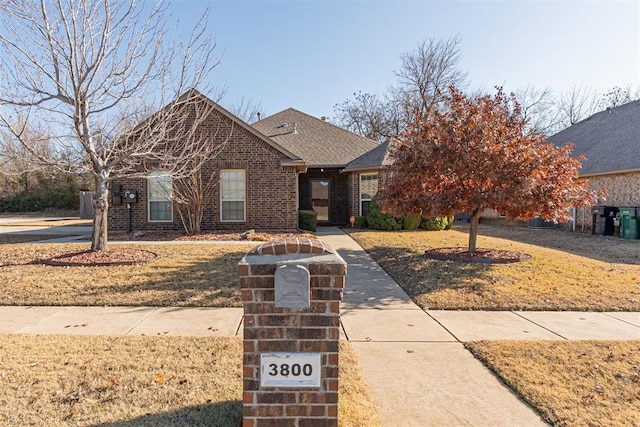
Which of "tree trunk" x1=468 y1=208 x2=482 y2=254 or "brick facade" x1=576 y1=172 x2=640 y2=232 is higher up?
"brick facade" x1=576 y1=172 x2=640 y2=232

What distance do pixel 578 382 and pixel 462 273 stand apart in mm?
3929

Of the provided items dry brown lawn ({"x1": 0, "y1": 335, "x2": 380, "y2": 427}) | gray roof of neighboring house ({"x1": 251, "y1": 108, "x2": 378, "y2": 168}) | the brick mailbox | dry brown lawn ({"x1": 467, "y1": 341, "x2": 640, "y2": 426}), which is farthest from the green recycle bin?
the brick mailbox

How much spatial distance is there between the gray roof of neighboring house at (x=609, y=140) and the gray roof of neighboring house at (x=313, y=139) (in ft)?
30.8

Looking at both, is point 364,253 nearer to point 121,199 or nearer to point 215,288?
point 215,288

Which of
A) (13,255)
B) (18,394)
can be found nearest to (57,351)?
(18,394)

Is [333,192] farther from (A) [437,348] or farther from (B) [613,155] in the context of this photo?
(A) [437,348]

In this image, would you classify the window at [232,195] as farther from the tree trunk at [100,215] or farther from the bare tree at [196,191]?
the tree trunk at [100,215]

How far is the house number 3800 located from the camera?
7.49 feet

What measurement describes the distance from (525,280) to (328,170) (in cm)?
1188

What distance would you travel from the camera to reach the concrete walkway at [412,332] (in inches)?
109

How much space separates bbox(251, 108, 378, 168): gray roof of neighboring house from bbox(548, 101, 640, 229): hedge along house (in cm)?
930

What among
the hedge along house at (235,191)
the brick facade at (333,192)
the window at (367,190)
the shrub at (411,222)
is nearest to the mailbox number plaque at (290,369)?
the hedge along house at (235,191)

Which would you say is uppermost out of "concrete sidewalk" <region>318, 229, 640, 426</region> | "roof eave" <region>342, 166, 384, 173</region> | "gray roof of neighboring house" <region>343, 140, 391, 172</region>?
"gray roof of neighboring house" <region>343, 140, 391, 172</region>

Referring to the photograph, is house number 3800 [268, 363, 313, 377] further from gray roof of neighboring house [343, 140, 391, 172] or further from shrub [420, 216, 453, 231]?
shrub [420, 216, 453, 231]
